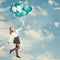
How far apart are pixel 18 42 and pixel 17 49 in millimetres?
898

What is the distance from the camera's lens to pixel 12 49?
6738 cm

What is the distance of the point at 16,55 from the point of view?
220 feet

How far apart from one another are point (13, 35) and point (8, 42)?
1.37 metres

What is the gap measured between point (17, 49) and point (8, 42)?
1.62 meters

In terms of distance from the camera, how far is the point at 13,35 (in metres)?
67.0

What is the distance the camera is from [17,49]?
6694cm

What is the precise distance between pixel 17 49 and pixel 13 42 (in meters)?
0.99

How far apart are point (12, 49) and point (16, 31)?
91.3 inches

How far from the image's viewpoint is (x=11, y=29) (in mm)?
67062

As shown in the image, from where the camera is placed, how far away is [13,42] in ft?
219

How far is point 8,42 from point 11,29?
188 centimetres

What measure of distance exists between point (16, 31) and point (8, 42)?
1.78m

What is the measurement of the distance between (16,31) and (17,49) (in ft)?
7.17
